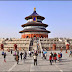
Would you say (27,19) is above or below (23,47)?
above

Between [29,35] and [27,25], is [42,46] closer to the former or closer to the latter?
[29,35]

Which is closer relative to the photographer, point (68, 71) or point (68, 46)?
point (68, 71)

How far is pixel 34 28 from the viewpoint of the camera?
215 feet

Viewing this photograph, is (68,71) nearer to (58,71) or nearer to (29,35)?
(58,71)

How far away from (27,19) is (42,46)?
110 ft

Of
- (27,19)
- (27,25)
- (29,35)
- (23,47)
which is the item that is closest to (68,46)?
(23,47)

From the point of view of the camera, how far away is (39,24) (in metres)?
67.1

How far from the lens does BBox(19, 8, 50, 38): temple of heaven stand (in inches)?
2553

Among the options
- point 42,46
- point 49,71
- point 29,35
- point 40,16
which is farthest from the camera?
point 40,16

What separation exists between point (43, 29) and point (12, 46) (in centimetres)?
2693

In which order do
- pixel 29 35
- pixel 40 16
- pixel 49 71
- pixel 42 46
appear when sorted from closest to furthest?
pixel 49 71
pixel 42 46
pixel 29 35
pixel 40 16

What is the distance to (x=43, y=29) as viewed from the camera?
67812 mm

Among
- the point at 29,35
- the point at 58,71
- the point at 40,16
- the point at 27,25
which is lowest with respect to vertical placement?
the point at 58,71

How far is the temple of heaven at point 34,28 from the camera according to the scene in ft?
213
